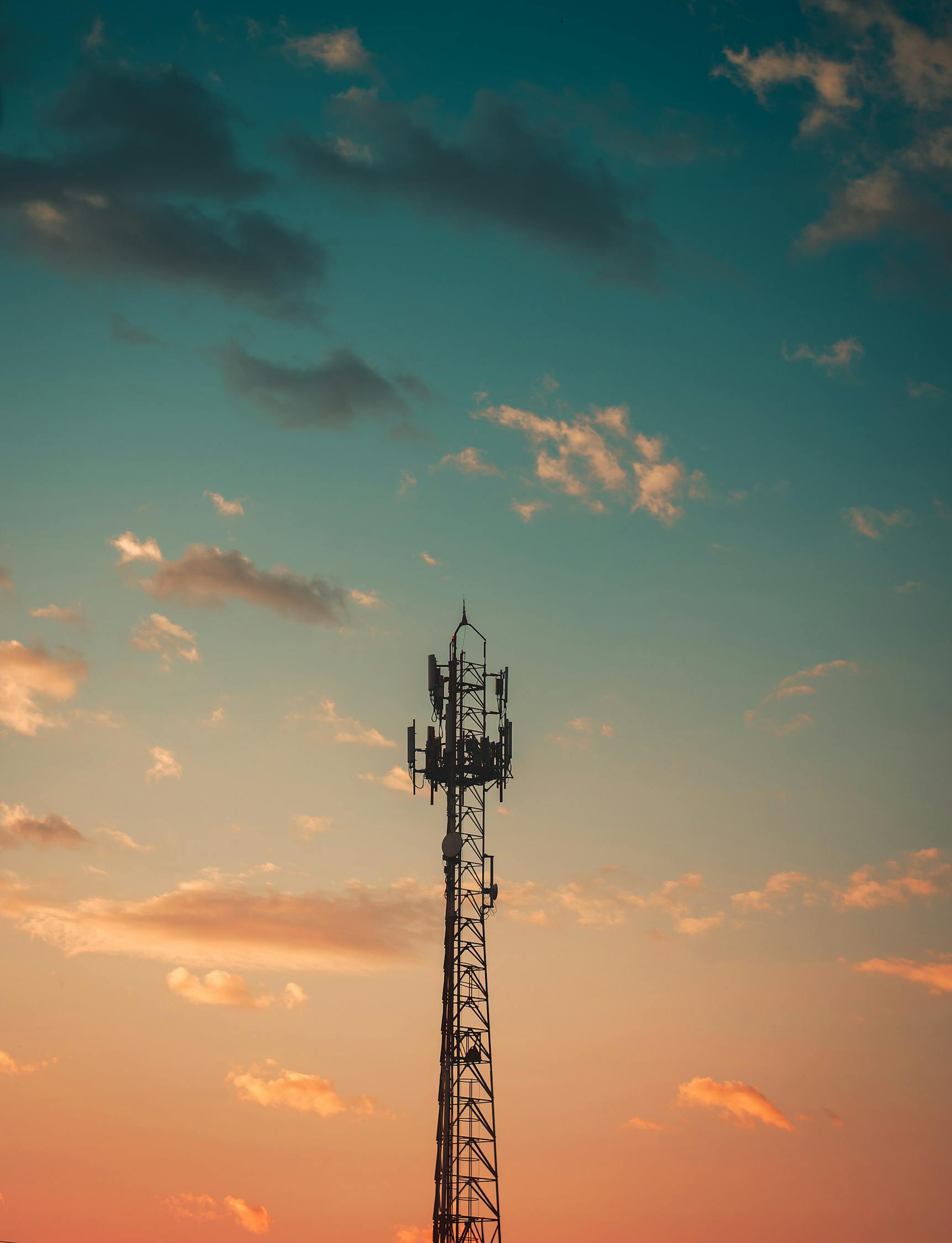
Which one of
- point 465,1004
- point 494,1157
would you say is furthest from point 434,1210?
point 465,1004

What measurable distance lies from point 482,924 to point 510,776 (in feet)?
24.0

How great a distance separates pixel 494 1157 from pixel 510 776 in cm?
1772

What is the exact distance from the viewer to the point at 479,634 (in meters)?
79.4

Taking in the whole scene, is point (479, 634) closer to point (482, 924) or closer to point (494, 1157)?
point (482, 924)

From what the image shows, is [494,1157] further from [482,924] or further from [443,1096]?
[482,924]

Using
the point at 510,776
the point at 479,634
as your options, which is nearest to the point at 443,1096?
the point at 510,776

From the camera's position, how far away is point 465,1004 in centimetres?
7300

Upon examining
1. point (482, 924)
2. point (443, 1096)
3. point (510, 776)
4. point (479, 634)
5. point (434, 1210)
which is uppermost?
point (479, 634)

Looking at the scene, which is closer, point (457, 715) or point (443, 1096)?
point (443, 1096)

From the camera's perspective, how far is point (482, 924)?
7438 centimetres

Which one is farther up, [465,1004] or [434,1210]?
[465,1004]

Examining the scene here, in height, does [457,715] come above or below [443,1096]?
above

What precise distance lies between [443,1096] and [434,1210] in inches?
194

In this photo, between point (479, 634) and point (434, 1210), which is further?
point (479, 634)
